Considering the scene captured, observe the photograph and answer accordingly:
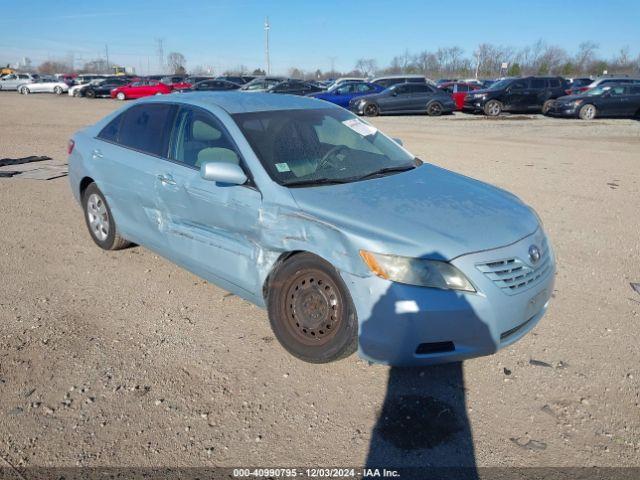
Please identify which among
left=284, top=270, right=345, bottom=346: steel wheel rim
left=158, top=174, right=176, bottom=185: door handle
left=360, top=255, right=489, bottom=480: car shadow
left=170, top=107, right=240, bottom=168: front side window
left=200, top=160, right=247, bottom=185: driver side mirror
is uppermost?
left=170, top=107, right=240, bottom=168: front side window

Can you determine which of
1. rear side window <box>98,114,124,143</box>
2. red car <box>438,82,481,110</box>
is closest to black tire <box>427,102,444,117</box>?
red car <box>438,82,481,110</box>

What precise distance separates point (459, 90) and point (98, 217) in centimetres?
2543

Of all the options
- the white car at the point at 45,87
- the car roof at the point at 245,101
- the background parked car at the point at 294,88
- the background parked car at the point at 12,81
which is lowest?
the car roof at the point at 245,101

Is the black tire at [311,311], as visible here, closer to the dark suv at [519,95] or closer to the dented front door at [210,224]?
the dented front door at [210,224]

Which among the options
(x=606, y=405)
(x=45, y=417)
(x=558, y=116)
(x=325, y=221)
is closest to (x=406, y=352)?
(x=325, y=221)

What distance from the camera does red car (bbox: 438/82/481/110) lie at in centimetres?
2553

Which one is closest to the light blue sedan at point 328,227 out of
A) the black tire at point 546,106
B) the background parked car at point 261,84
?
the black tire at point 546,106

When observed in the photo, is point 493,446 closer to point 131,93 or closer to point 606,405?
point 606,405

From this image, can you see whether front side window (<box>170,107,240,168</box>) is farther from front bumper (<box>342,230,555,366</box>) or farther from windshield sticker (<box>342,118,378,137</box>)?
front bumper (<box>342,230,555,366</box>)

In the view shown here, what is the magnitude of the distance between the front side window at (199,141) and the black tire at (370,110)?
19.3m

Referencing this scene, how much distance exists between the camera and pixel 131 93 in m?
34.0

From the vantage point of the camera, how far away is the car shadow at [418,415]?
260 cm

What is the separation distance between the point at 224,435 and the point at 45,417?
3.24ft

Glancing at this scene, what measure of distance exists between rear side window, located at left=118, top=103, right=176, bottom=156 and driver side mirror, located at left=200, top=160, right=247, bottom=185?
98 cm
